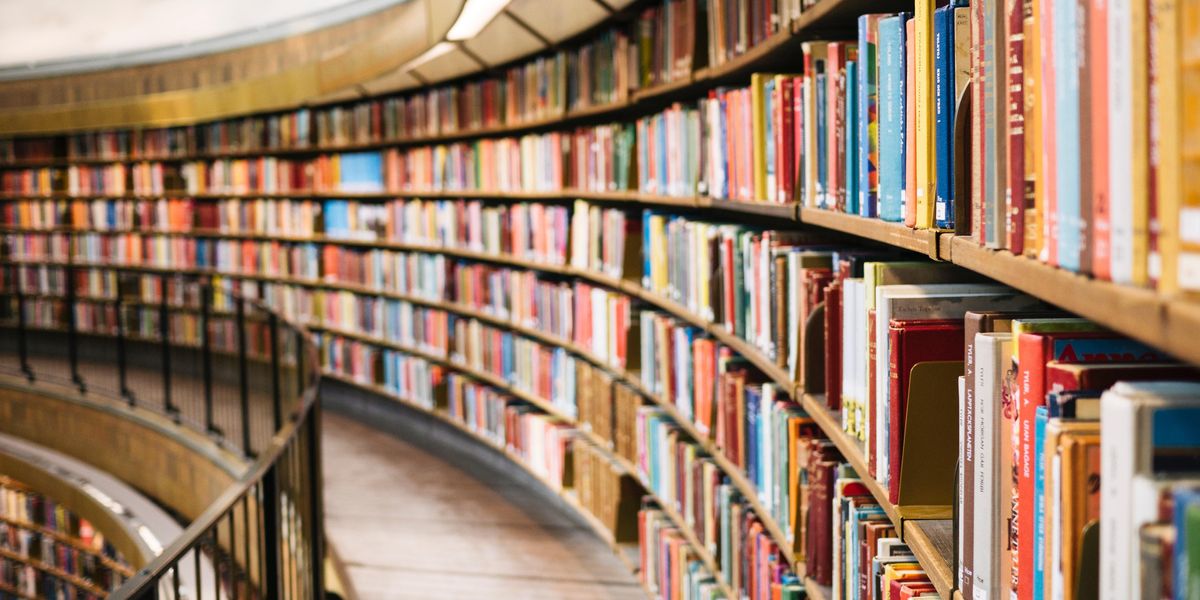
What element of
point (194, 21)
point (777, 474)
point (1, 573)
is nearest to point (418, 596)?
point (777, 474)

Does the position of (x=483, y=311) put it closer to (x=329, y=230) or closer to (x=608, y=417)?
(x=608, y=417)

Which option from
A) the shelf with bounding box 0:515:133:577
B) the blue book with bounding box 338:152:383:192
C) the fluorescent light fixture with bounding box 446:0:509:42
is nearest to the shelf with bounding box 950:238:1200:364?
the fluorescent light fixture with bounding box 446:0:509:42

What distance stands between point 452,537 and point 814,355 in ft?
10.6

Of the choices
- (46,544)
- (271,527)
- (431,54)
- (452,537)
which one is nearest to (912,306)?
(271,527)

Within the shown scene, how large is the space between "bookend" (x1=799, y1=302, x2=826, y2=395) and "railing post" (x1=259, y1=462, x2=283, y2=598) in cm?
132

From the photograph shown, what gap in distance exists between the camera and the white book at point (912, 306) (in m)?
1.55

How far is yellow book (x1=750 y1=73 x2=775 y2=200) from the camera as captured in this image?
8.25 ft

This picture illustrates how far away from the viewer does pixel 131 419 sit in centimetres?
686

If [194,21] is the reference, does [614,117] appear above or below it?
below

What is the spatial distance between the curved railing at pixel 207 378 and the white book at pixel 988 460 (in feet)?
4.20

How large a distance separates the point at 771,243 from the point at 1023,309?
3.55 feet

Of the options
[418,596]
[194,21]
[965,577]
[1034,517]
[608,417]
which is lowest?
[418,596]

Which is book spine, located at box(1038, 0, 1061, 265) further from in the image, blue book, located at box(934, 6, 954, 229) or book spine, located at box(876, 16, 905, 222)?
book spine, located at box(876, 16, 905, 222)

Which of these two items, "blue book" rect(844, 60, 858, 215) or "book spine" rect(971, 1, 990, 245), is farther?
"blue book" rect(844, 60, 858, 215)
